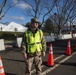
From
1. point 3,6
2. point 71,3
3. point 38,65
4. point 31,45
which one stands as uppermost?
point 71,3

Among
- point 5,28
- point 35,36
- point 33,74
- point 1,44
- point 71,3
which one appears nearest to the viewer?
point 35,36

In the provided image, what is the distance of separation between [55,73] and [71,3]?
35578mm

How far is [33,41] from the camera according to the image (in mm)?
6145

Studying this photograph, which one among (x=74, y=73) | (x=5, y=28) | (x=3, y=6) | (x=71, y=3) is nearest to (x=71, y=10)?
(x=71, y=3)

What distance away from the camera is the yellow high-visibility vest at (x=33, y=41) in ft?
20.1

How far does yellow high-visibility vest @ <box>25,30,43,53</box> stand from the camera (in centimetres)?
612

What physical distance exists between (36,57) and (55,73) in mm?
1852

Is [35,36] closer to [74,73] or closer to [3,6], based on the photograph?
[74,73]

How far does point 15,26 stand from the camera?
89188 millimetres

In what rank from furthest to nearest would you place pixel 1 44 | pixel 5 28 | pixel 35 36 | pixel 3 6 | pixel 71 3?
pixel 5 28
pixel 71 3
pixel 3 6
pixel 1 44
pixel 35 36

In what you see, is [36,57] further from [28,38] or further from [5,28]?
[5,28]

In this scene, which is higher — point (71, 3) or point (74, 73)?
point (71, 3)

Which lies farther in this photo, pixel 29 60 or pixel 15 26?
pixel 15 26

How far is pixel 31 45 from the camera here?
243 inches
